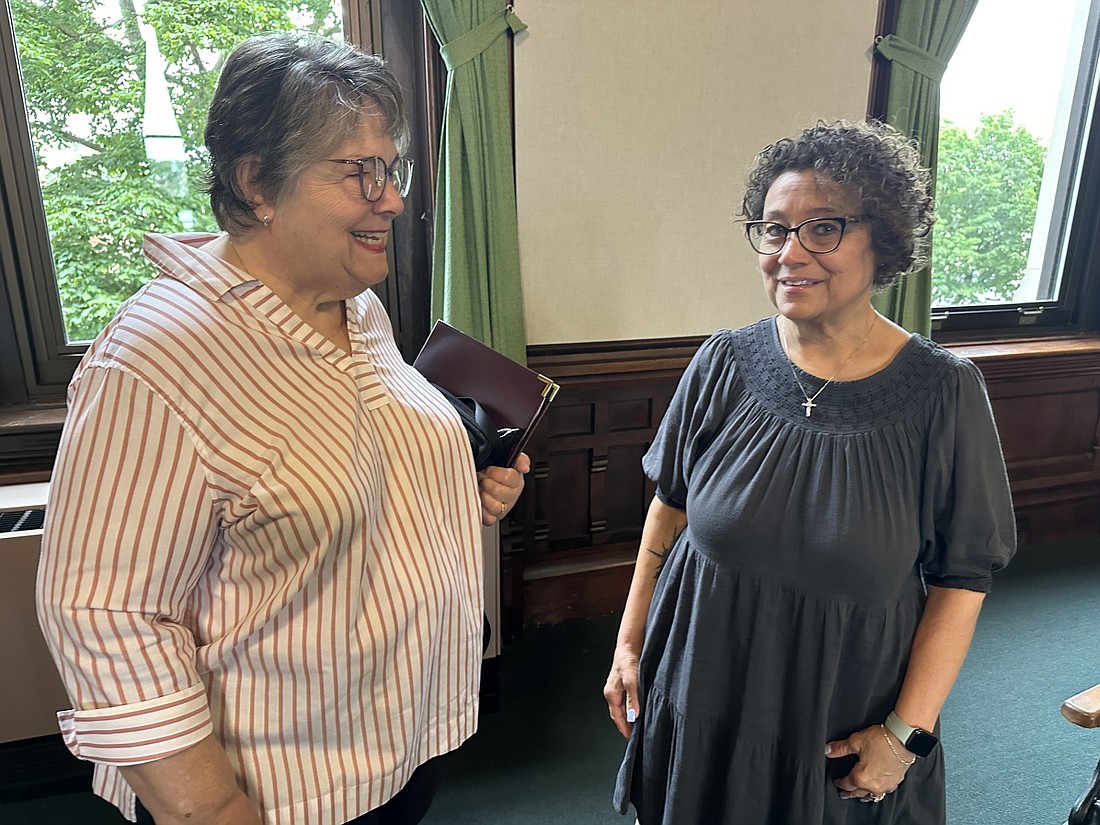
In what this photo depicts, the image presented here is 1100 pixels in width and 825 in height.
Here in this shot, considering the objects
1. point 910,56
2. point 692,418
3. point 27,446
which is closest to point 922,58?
point 910,56

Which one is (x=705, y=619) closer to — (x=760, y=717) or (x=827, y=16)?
(x=760, y=717)

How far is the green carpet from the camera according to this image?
1729 millimetres

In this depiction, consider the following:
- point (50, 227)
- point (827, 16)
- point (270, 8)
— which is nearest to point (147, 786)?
point (50, 227)

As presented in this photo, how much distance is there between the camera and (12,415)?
6.01 ft

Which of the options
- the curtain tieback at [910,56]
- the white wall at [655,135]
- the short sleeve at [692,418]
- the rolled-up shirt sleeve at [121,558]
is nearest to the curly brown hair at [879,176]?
the short sleeve at [692,418]

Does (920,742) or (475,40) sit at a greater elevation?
(475,40)

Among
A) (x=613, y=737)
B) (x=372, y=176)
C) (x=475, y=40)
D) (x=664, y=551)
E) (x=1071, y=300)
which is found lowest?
(x=613, y=737)

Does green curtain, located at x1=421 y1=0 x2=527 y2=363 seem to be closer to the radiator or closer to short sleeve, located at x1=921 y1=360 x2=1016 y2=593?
the radiator

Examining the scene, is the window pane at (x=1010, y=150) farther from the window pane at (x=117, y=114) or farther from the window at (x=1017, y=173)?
the window pane at (x=117, y=114)

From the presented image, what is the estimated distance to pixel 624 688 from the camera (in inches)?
49.8

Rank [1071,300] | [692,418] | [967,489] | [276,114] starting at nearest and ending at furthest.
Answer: [276,114] → [967,489] → [692,418] → [1071,300]

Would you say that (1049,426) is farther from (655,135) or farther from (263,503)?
(263,503)

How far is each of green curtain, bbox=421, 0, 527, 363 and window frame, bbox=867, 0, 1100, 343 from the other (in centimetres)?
198

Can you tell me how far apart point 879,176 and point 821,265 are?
16 centimetres
